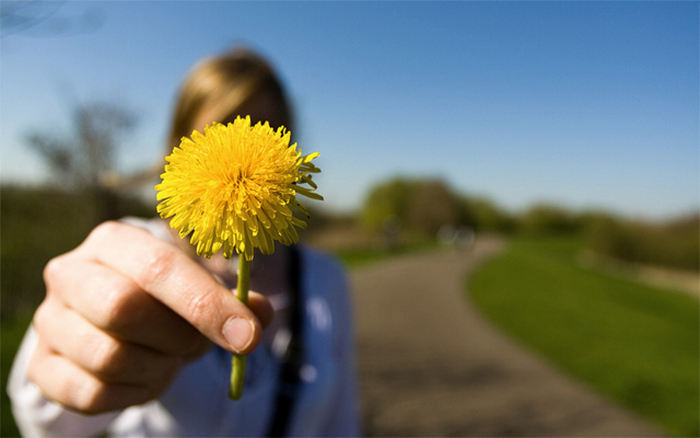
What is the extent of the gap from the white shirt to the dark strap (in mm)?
45

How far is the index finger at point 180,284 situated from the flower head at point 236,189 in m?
0.20

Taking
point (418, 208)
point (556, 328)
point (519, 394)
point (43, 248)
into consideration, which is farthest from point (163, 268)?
point (418, 208)

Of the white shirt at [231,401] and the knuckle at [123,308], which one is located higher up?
the knuckle at [123,308]

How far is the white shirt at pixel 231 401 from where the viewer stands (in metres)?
1.59

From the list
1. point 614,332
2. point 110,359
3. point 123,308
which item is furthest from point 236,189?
point 614,332

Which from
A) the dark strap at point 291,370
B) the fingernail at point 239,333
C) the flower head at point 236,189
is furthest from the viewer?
the dark strap at point 291,370

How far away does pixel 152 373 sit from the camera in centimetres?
107

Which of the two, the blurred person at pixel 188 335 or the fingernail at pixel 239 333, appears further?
the blurred person at pixel 188 335

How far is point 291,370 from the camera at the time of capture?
89.9 inches

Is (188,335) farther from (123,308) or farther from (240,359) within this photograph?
(240,359)

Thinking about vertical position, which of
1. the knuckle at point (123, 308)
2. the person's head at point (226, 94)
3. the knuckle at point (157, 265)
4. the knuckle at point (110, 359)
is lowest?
the knuckle at point (110, 359)

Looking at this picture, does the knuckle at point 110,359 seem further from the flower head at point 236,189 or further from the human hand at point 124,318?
the flower head at point 236,189

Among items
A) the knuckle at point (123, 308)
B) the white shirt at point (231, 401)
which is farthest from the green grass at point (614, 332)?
the knuckle at point (123, 308)

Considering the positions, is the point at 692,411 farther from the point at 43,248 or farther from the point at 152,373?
the point at 43,248
